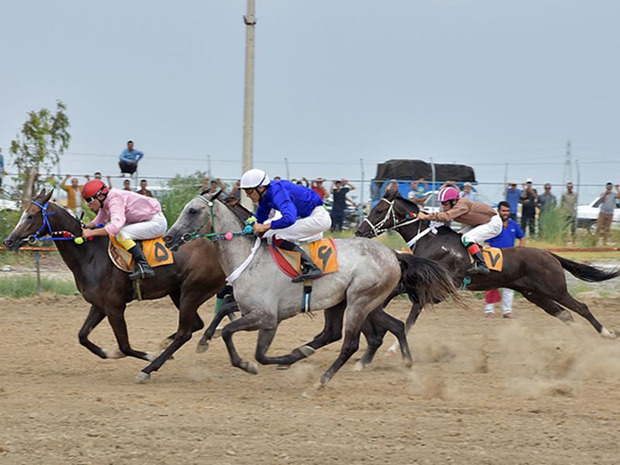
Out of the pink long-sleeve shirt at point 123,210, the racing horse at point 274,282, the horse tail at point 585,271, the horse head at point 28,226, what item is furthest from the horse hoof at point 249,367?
→ the horse tail at point 585,271

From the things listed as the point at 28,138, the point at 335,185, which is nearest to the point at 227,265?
the point at 335,185

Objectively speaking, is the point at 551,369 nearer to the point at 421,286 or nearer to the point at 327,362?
the point at 421,286

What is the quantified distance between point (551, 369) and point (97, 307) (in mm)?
4815

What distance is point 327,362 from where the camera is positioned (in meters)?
10.1

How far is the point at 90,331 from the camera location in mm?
9305

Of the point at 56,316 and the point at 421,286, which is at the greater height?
the point at 421,286

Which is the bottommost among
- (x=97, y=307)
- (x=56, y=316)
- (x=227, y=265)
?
(x=56, y=316)

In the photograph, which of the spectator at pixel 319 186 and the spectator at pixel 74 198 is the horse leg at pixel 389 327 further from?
the spectator at pixel 319 186

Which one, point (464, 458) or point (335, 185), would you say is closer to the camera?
point (464, 458)

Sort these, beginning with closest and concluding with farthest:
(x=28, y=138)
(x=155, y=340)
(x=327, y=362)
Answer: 1. (x=327, y=362)
2. (x=155, y=340)
3. (x=28, y=138)

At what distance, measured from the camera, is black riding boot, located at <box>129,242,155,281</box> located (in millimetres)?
9141

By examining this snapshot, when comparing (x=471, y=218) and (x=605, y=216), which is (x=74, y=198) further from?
(x=605, y=216)

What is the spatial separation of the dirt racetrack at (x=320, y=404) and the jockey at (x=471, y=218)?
1.14 m

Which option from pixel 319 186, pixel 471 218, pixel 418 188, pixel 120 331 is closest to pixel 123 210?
pixel 120 331
